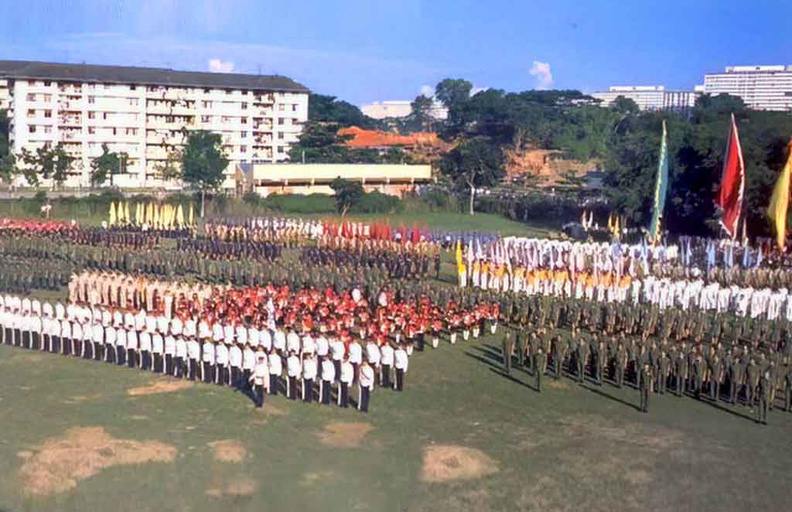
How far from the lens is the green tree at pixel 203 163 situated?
149ft

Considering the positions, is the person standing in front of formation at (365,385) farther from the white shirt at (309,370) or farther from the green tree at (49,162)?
the green tree at (49,162)

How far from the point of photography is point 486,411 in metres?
12.8

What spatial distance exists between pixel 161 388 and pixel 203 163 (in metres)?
33.2

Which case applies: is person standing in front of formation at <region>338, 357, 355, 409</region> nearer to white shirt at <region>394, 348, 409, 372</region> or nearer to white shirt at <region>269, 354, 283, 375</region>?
white shirt at <region>269, 354, 283, 375</region>

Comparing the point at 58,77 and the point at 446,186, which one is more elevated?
the point at 58,77

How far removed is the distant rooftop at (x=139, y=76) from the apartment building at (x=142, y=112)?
0.19 feet


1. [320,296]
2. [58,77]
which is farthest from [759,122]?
[58,77]

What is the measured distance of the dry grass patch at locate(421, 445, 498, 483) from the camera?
33.5ft

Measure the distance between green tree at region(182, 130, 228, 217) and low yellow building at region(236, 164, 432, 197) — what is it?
64.7 inches

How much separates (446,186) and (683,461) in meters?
42.3

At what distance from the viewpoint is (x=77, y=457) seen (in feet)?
34.3

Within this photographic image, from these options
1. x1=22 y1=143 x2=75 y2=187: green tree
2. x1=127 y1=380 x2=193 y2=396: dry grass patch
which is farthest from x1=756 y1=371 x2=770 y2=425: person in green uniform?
x1=22 y1=143 x2=75 y2=187: green tree

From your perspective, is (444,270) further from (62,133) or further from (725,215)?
(62,133)

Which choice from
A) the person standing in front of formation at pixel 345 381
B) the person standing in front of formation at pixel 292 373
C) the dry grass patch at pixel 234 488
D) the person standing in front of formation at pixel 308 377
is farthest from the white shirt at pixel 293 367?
the dry grass patch at pixel 234 488
